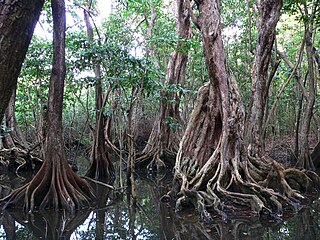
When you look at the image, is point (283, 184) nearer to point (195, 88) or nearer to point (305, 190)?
point (305, 190)

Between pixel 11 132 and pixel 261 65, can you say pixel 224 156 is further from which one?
pixel 11 132

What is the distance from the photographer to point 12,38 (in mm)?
1317

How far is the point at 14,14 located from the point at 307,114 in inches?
398

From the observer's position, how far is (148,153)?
11.4 meters

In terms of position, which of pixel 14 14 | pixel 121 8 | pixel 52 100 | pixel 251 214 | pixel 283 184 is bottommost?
pixel 251 214

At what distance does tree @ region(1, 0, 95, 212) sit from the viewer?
611cm

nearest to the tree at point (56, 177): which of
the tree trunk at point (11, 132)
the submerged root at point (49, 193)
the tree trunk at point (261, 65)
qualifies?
the submerged root at point (49, 193)

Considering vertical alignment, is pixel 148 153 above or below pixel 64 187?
above

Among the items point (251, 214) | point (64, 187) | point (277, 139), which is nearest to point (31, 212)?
point (64, 187)

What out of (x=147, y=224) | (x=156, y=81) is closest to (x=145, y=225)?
(x=147, y=224)

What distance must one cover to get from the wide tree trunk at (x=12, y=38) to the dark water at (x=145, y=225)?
3.88 meters

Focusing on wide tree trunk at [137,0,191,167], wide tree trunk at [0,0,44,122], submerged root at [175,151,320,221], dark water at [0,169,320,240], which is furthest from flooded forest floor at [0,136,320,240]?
wide tree trunk at [137,0,191,167]

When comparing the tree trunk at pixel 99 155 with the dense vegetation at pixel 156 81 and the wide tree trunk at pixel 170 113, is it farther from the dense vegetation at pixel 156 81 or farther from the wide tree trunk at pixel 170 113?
the wide tree trunk at pixel 170 113

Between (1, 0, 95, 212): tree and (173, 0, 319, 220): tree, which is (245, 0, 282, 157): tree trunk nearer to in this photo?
(173, 0, 319, 220): tree
